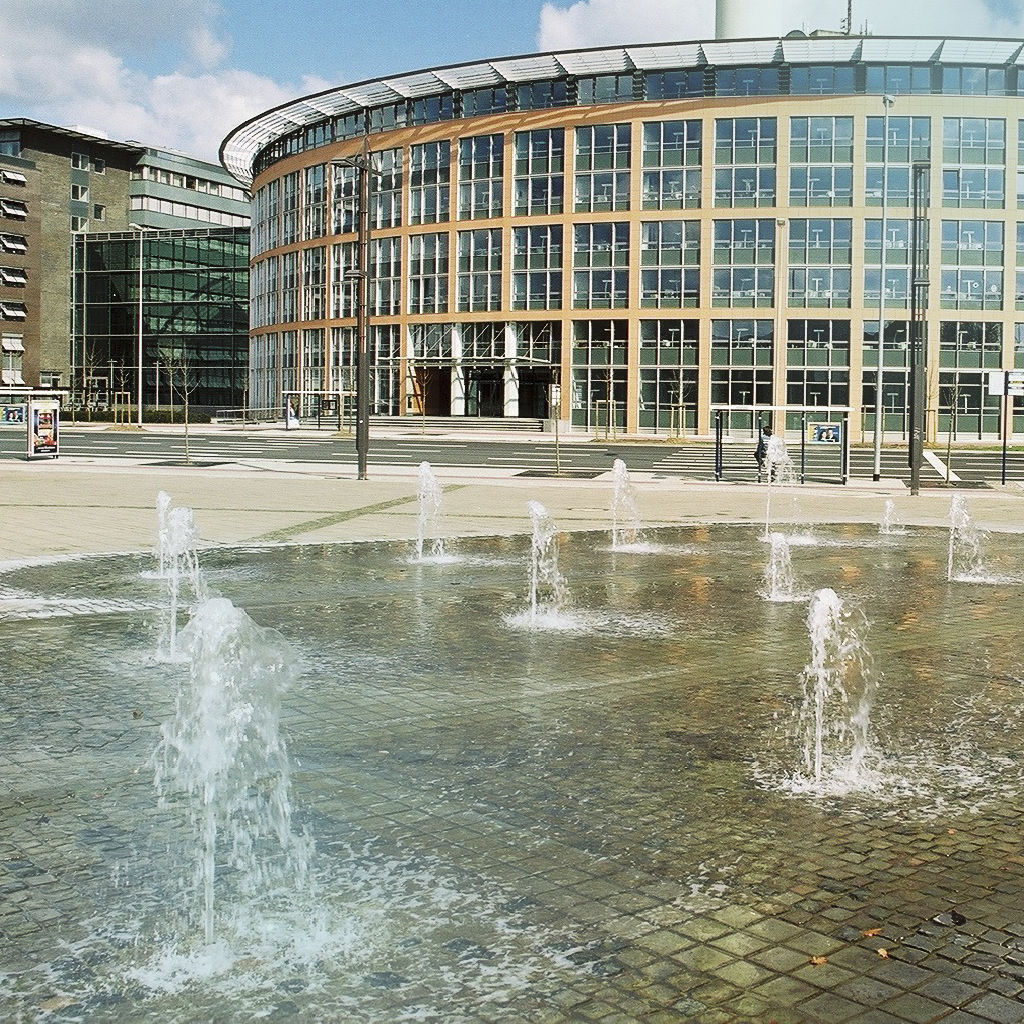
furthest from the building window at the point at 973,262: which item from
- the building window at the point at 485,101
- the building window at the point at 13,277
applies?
the building window at the point at 13,277

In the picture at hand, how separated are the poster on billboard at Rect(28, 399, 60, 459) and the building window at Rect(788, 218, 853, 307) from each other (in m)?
40.8

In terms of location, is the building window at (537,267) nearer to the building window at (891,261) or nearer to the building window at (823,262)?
the building window at (823,262)

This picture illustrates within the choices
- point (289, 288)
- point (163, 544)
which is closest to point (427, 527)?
point (163, 544)

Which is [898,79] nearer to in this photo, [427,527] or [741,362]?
[741,362]

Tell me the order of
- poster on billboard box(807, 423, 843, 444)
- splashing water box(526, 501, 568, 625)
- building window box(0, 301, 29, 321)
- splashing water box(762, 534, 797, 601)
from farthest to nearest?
building window box(0, 301, 29, 321) < poster on billboard box(807, 423, 843, 444) < splashing water box(762, 534, 797, 601) < splashing water box(526, 501, 568, 625)

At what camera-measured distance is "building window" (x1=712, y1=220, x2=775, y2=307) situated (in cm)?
6750

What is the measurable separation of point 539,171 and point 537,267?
17.1ft

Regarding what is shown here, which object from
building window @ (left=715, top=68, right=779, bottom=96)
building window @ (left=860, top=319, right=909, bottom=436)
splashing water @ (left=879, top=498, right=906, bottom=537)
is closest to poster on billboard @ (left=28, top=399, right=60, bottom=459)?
splashing water @ (left=879, top=498, right=906, bottom=537)

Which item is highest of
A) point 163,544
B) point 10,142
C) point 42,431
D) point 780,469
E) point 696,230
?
point 10,142

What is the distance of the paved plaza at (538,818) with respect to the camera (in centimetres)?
406

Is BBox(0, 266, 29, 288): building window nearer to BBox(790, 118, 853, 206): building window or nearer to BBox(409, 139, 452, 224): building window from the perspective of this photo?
BBox(409, 139, 452, 224): building window

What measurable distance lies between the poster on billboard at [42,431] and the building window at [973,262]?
4536cm

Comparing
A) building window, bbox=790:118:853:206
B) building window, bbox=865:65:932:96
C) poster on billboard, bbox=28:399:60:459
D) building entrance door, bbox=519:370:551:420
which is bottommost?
poster on billboard, bbox=28:399:60:459

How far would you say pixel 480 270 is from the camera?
74.5 metres
